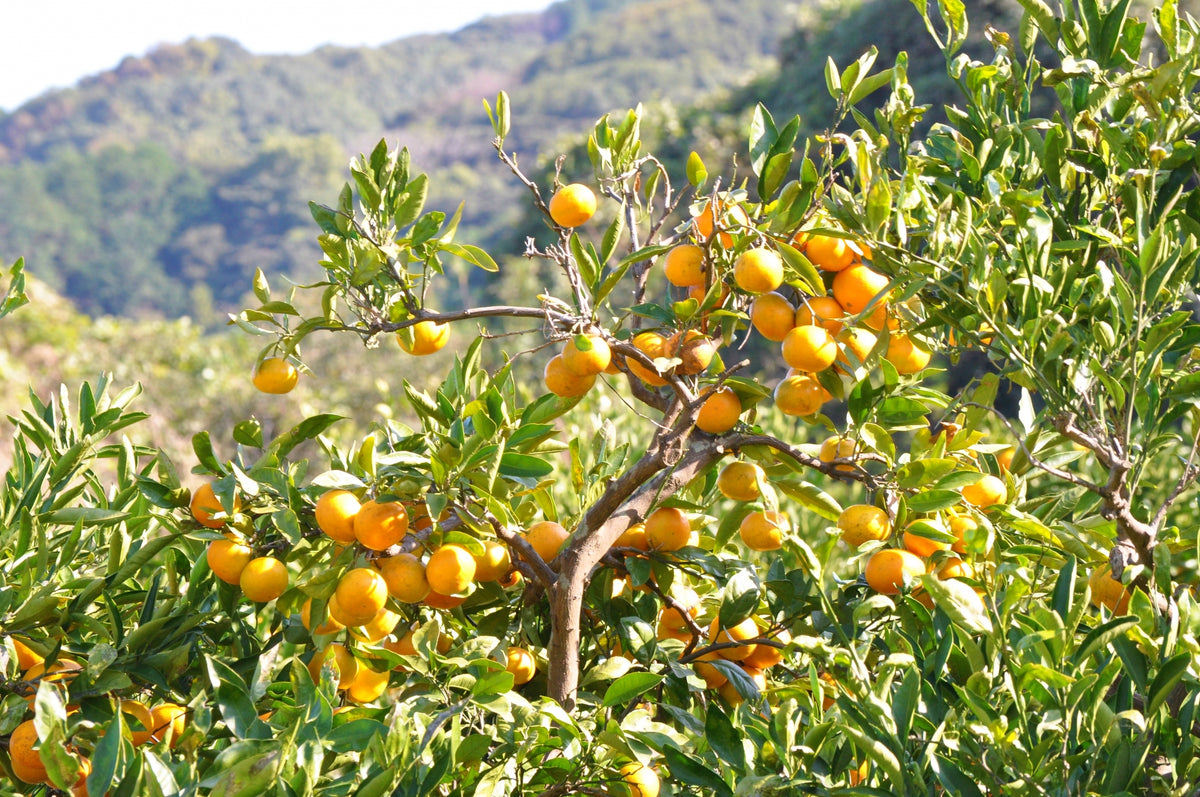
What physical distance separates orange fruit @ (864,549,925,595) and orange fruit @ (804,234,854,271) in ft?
0.98

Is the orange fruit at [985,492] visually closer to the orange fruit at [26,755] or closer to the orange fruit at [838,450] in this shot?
the orange fruit at [838,450]

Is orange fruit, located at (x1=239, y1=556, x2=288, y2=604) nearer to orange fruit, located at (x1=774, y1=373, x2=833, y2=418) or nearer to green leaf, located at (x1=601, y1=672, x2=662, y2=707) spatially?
green leaf, located at (x1=601, y1=672, x2=662, y2=707)

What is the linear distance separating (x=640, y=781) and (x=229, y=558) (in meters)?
0.45

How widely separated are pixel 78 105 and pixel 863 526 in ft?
207

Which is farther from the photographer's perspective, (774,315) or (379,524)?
(774,315)

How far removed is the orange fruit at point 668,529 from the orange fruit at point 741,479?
61 mm

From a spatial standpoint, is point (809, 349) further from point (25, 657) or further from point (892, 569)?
point (25, 657)

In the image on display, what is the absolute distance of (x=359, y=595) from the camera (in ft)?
3.05

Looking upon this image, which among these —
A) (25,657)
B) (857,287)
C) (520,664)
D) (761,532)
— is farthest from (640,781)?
(25,657)

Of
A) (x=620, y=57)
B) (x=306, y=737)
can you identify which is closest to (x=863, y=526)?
(x=306, y=737)

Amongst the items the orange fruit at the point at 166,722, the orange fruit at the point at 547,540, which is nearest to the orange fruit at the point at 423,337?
the orange fruit at the point at 547,540

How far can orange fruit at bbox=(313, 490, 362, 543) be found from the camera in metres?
0.96

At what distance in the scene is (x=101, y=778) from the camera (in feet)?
2.35

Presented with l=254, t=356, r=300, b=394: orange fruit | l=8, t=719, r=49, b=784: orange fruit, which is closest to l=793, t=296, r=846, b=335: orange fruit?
l=254, t=356, r=300, b=394: orange fruit
